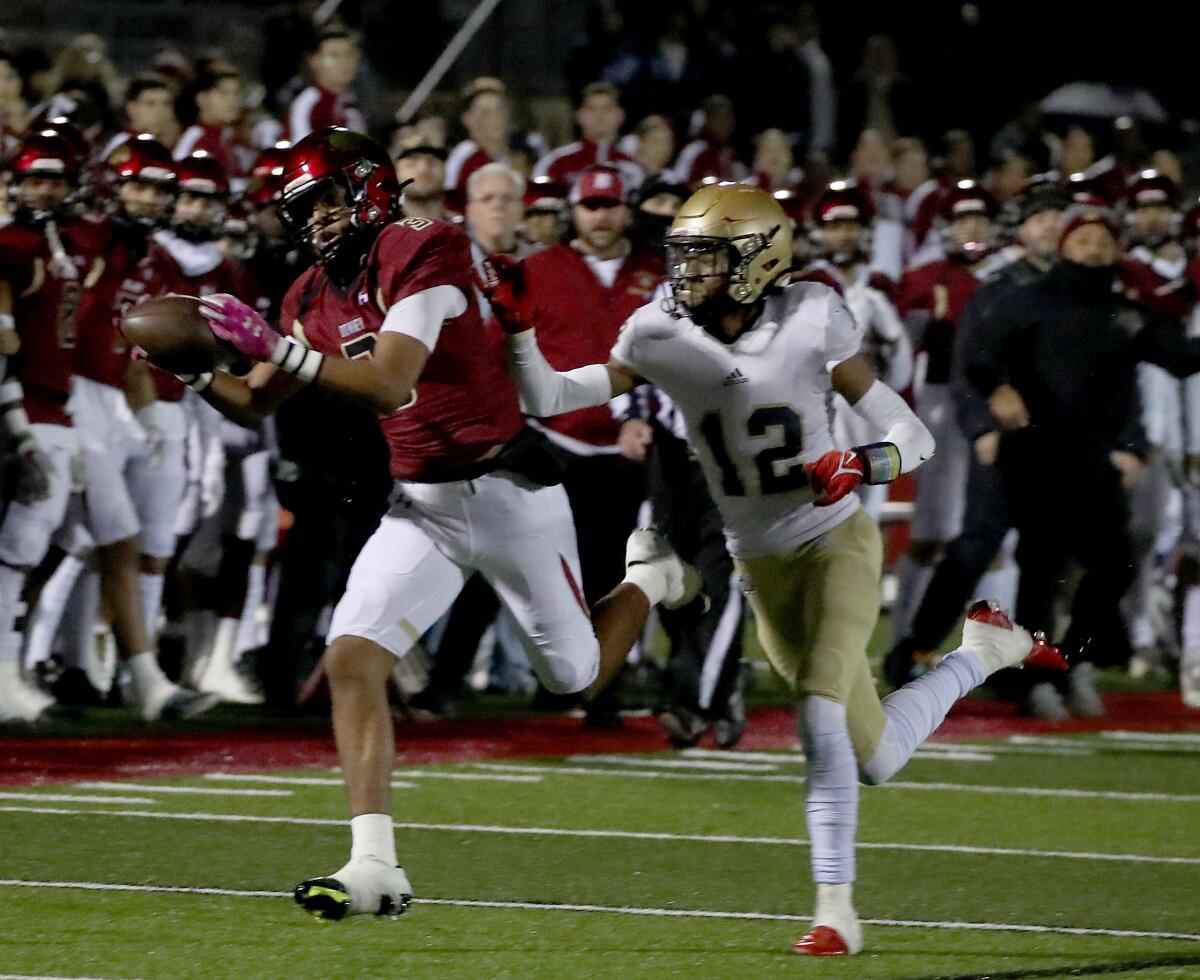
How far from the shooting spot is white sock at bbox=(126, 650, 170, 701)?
353 inches

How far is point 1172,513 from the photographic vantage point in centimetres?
1159

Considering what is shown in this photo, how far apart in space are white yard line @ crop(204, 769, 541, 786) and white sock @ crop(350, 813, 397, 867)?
2.42 m

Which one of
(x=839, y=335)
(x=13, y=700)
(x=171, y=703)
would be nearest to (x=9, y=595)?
(x=13, y=700)

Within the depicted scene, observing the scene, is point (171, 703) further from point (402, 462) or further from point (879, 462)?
point (879, 462)

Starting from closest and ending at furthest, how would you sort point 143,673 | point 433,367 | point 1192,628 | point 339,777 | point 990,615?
1. point 433,367
2. point 990,615
3. point 339,777
4. point 143,673
5. point 1192,628

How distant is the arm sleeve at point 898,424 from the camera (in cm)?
542

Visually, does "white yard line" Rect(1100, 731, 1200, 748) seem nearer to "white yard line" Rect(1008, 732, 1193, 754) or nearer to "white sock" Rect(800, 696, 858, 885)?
"white yard line" Rect(1008, 732, 1193, 754)

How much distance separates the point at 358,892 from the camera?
5012 mm

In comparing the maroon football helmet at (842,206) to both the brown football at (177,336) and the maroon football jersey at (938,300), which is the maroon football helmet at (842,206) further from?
the brown football at (177,336)

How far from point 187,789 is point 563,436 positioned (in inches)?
80.3

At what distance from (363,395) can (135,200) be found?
419 cm

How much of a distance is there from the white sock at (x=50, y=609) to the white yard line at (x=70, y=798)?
2.08 meters

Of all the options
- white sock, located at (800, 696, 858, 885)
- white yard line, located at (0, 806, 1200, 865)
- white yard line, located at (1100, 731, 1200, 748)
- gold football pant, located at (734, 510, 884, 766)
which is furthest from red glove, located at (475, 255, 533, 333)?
white yard line, located at (1100, 731, 1200, 748)

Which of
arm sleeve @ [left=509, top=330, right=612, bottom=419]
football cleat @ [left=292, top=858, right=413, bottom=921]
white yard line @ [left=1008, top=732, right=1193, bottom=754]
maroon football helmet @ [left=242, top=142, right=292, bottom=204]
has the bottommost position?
white yard line @ [left=1008, top=732, right=1193, bottom=754]
